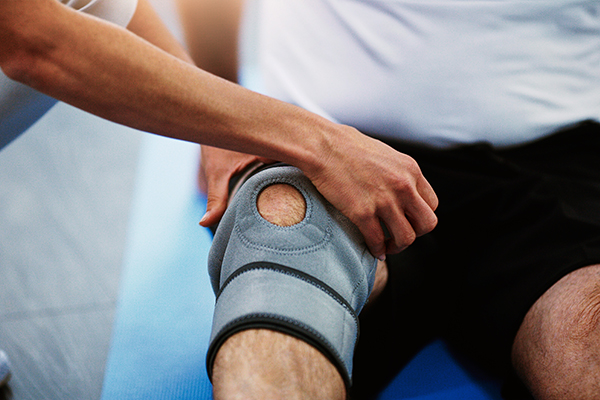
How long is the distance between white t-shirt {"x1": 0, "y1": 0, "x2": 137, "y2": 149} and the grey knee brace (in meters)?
0.44

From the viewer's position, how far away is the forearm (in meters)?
0.52

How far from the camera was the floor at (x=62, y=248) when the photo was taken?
1.14 m

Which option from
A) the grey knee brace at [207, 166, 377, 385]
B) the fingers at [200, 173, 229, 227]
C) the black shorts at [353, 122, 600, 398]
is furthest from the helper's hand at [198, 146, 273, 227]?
the black shorts at [353, 122, 600, 398]

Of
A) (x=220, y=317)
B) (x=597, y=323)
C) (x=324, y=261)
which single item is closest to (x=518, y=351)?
(x=597, y=323)

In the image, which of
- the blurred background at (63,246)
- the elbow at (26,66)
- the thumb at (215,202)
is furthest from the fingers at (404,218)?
the blurred background at (63,246)

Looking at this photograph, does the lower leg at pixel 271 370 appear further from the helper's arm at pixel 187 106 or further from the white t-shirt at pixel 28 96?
the white t-shirt at pixel 28 96

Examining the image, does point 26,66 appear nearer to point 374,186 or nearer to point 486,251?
point 374,186

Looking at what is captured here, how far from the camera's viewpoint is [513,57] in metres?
0.91

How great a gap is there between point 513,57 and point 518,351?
567mm

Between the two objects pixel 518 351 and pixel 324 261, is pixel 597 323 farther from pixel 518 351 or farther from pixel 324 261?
pixel 324 261

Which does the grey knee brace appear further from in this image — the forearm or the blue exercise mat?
the blue exercise mat

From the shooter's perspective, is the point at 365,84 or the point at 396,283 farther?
the point at 365,84

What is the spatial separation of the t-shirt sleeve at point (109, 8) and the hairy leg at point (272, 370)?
2.09 ft

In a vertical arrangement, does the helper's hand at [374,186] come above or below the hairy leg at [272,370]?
above
